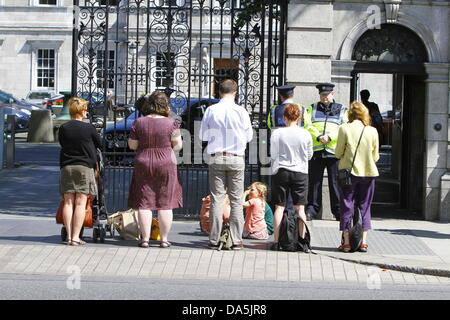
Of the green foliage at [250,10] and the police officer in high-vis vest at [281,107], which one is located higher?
the green foliage at [250,10]

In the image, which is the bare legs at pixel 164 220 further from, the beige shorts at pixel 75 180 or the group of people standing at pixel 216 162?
the beige shorts at pixel 75 180

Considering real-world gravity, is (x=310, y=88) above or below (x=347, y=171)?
above

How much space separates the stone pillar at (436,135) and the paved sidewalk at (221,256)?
0.99 meters

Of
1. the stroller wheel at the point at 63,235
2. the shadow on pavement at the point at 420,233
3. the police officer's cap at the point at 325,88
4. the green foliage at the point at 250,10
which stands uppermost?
the green foliage at the point at 250,10

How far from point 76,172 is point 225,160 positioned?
169 centimetres

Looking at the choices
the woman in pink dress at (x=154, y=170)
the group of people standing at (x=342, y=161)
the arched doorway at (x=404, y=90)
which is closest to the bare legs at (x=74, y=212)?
the woman in pink dress at (x=154, y=170)

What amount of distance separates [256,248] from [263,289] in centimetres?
211

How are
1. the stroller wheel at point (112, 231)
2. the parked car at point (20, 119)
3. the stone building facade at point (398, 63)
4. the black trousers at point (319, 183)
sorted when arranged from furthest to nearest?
the parked car at point (20, 119)
the stone building facade at point (398, 63)
the black trousers at point (319, 183)
the stroller wheel at point (112, 231)

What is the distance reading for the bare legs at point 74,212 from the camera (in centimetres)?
1093

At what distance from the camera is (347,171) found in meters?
11.1

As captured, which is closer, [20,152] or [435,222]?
[435,222]
